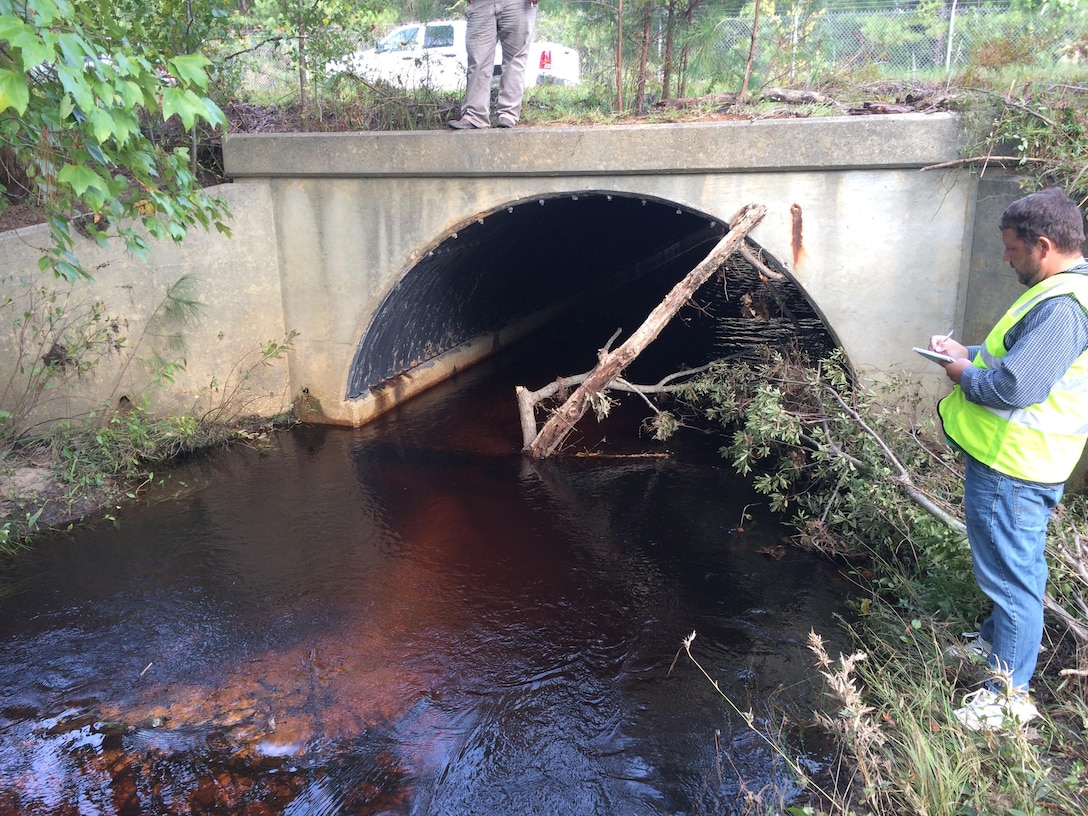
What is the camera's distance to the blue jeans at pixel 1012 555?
2.94 meters

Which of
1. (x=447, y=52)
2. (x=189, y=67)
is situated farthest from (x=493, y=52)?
(x=447, y=52)

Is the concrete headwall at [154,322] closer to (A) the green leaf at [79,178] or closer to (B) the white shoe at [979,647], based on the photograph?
(A) the green leaf at [79,178]

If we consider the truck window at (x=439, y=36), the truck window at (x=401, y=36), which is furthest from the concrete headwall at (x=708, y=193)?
the truck window at (x=401, y=36)

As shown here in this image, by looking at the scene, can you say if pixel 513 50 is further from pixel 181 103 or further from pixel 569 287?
pixel 569 287

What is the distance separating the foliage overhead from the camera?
8.78ft

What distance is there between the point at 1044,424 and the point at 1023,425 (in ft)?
0.21

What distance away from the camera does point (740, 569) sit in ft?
17.6

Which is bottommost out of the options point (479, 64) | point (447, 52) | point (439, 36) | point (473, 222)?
point (473, 222)

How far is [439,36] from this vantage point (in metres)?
12.9

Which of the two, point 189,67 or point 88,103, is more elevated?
point 189,67

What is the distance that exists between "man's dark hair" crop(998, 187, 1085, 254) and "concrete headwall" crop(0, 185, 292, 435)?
19.4 feet

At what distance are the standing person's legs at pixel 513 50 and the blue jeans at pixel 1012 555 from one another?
510 cm

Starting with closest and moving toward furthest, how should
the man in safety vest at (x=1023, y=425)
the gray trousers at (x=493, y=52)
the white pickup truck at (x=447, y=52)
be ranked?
the man in safety vest at (x=1023, y=425) < the gray trousers at (x=493, y=52) < the white pickup truck at (x=447, y=52)

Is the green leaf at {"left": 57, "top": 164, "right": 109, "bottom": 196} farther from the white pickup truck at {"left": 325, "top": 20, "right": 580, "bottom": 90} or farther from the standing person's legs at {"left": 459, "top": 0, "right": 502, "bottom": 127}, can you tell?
the white pickup truck at {"left": 325, "top": 20, "right": 580, "bottom": 90}
